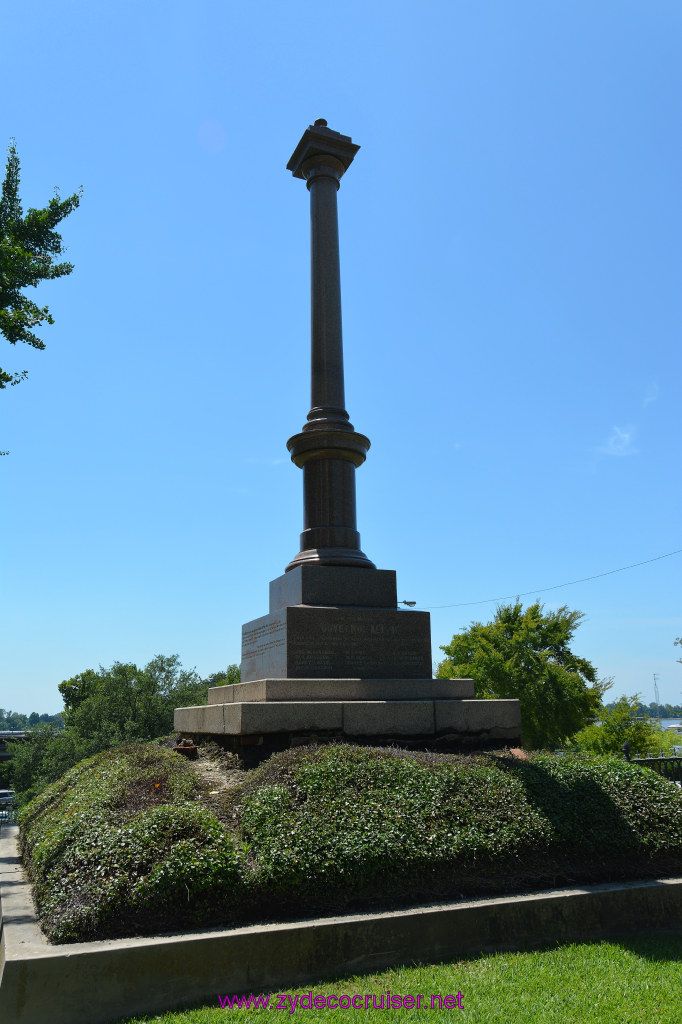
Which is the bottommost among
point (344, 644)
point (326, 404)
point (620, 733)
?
point (620, 733)

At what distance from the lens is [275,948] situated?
4.57 m

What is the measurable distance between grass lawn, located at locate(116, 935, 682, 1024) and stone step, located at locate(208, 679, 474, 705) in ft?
12.1

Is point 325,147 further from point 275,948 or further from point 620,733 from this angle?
point 620,733

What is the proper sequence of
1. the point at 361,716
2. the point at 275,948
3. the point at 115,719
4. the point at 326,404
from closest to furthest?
the point at 275,948, the point at 361,716, the point at 326,404, the point at 115,719

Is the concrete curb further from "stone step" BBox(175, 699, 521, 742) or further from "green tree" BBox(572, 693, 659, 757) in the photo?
"green tree" BBox(572, 693, 659, 757)

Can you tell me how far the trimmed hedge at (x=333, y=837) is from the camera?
486 cm

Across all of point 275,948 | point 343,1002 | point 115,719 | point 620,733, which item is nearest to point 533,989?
point 343,1002

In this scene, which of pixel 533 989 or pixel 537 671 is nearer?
pixel 533 989

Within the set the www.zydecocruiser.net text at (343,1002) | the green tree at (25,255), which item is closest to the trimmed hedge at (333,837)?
the www.zydecocruiser.net text at (343,1002)

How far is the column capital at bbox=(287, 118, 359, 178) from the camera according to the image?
11.9 meters

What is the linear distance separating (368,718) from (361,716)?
0.09 m

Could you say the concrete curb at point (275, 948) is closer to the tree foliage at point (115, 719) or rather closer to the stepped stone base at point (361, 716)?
the stepped stone base at point (361, 716)

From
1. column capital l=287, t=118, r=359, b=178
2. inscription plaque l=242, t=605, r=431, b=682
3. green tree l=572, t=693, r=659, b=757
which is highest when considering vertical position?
column capital l=287, t=118, r=359, b=178

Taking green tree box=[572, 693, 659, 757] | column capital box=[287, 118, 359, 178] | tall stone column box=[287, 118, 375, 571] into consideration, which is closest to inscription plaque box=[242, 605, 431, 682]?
tall stone column box=[287, 118, 375, 571]
